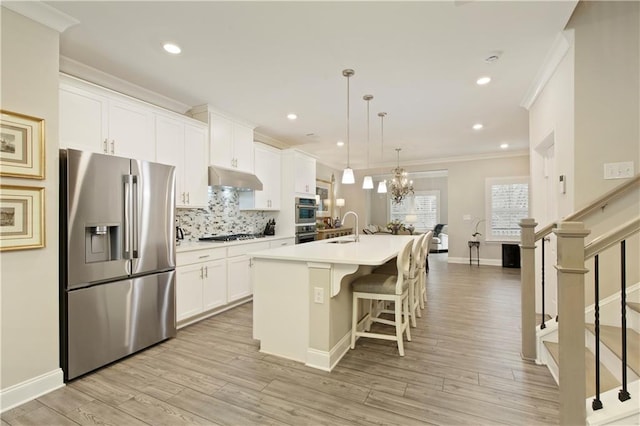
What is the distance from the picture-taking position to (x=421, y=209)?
34.8 ft

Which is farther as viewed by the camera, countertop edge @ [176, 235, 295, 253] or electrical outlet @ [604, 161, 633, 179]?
countertop edge @ [176, 235, 295, 253]

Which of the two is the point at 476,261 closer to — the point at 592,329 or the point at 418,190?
the point at 418,190

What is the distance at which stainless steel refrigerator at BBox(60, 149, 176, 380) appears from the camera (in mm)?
2314

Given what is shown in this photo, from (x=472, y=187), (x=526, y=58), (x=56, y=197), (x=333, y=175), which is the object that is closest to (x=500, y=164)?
(x=472, y=187)

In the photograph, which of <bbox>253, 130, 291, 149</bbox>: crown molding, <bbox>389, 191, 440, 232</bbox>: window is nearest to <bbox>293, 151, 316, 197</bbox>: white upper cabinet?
<bbox>253, 130, 291, 149</bbox>: crown molding

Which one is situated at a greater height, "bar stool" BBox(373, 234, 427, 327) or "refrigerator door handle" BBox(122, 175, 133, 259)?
"refrigerator door handle" BBox(122, 175, 133, 259)

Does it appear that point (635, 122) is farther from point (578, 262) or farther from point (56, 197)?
point (56, 197)

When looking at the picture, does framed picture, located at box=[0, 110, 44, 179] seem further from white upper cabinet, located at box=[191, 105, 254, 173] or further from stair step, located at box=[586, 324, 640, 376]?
stair step, located at box=[586, 324, 640, 376]

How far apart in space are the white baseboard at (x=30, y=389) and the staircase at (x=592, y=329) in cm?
325

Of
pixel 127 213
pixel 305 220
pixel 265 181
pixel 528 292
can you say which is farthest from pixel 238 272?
pixel 528 292

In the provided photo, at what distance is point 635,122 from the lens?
234cm

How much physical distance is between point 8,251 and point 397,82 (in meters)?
3.63

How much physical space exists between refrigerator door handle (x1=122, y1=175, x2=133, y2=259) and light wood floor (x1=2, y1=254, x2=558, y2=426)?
974 mm

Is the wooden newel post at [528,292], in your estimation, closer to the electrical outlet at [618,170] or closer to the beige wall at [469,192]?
the electrical outlet at [618,170]
